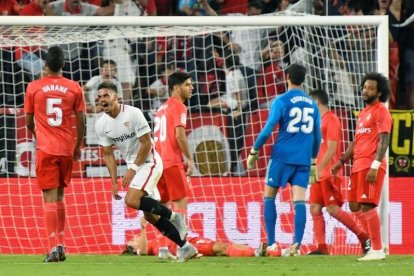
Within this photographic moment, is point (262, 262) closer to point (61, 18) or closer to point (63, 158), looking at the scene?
point (63, 158)

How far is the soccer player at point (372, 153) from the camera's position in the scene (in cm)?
1265

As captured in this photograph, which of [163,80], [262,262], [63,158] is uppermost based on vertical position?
[163,80]

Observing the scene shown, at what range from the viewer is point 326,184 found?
1487cm

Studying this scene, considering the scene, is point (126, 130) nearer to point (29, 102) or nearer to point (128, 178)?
point (128, 178)

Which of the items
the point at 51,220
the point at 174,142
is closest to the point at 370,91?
the point at 174,142

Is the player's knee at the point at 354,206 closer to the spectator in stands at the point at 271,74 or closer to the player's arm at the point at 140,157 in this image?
the spectator in stands at the point at 271,74

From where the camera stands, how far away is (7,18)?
14.3m

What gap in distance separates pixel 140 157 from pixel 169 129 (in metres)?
1.94

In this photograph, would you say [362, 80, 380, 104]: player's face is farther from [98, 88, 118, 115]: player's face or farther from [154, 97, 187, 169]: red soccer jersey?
[98, 88, 118, 115]: player's face

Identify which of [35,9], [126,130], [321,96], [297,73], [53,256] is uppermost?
[35,9]

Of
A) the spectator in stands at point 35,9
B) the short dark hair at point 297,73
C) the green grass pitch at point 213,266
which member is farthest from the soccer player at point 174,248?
the spectator in stands at point 35,9

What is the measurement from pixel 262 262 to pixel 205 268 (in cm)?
106

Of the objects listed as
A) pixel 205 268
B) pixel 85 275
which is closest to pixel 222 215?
pixel 205 268

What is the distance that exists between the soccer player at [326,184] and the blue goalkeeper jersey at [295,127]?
4.16 ft
